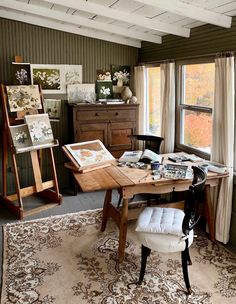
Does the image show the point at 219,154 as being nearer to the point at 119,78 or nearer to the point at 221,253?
the point at 221,253

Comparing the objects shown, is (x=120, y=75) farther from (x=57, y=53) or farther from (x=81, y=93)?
(x=57, y=53)

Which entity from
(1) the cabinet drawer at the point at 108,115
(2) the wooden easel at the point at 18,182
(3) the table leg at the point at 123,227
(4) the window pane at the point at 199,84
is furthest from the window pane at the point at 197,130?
(2) the wooden easel at the point at 18,182

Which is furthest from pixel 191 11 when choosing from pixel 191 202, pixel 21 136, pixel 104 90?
pixel 21 136

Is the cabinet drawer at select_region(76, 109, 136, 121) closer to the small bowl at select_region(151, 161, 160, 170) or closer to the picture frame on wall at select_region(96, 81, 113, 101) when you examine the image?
the picture frame on wall at select_region(96, 81, 113, 101)

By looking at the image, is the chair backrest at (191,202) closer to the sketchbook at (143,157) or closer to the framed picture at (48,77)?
the sketchbook at (143,157)

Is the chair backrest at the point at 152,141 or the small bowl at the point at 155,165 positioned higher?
the chair backrest at the point at 152,141

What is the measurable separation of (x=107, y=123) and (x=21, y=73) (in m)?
1.44

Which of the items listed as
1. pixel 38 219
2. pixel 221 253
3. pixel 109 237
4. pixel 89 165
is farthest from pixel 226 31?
pixel 38 219

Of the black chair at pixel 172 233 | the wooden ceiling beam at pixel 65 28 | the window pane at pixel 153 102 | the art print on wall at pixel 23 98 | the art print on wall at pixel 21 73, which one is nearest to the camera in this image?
the black chair at pixel 172 233

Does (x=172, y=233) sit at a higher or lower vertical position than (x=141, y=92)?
lower

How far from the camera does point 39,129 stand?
4180mm

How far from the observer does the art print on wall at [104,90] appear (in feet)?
16.6

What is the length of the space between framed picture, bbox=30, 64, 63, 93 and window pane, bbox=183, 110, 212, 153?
2.04 m

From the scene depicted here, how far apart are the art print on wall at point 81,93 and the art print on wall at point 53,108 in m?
0.20
